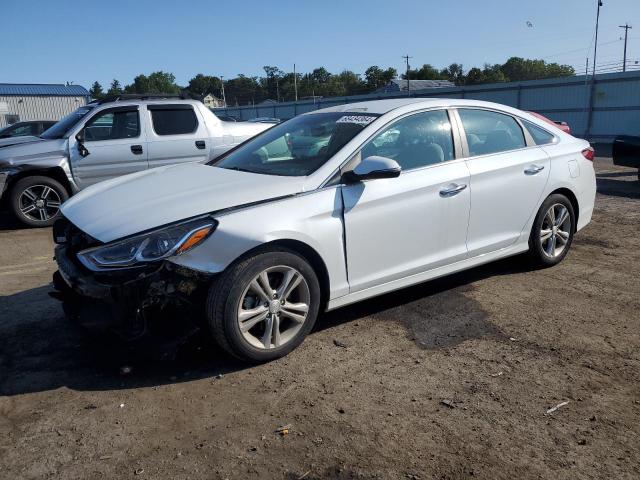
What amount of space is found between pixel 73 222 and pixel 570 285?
162 inches

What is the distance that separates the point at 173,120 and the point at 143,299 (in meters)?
6.18

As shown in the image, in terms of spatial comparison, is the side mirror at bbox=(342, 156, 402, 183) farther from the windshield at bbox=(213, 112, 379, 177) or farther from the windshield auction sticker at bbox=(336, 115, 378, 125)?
the windshield auction sticker at bbox=(336, 115, 378, 125)

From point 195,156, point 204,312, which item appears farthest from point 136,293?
point 195,156

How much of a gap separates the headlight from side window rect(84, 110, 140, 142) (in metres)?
5.63

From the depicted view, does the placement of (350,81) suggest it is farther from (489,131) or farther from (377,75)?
(489,131)

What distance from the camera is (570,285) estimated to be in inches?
194

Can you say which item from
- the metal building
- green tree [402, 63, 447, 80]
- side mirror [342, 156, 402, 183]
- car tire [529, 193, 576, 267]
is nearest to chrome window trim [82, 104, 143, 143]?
side mirror [342, 156, 402, 183]

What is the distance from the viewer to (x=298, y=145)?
4.38 m

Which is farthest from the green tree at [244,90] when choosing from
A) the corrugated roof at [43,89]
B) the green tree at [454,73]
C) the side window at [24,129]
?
the side window at [24,129]

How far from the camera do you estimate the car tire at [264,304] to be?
3.27m

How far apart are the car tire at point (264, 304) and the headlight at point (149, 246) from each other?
11.1 inches

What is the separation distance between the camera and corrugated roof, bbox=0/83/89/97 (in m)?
38.2

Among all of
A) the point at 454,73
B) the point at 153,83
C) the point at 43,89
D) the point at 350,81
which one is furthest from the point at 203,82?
the point at 43,89

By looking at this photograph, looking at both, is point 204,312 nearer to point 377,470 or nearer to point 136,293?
point 136,293
